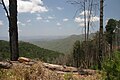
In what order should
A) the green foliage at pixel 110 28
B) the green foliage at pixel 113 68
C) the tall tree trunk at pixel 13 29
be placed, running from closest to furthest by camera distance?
1. the green foliage at pixel 113 68
2. the tall tree trunk at pixel 13 29
3. the green foliage at pixel 110 28

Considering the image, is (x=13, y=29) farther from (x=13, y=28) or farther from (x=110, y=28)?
(x=110, y=28)

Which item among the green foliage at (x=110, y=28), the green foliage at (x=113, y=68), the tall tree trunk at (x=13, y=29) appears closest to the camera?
the green foliage at (x=113, y=68)

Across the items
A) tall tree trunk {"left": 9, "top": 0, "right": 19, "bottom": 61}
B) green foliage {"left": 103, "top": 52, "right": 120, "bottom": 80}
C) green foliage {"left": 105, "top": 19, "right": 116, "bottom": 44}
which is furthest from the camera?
green foliage {"left": 105, "top": 19, "right": 116, "bottom": 44}

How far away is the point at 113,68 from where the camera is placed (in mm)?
4566

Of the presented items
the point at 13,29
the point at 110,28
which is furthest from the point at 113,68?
the point at 110,28

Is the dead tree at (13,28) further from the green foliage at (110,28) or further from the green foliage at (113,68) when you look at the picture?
the green foliage at (110,28)

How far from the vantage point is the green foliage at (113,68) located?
4.46 m

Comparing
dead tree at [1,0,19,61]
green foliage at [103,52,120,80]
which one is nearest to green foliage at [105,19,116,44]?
dead tree at [1,0,19,61]

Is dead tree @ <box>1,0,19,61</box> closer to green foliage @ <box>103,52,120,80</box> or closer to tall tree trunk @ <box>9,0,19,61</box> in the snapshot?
tall tree trunk @ <box>9,0,19,61</box>

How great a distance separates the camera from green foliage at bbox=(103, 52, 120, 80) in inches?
176

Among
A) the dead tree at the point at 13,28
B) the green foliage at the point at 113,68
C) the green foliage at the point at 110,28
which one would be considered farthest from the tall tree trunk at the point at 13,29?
the green foliage at the point at 110,28

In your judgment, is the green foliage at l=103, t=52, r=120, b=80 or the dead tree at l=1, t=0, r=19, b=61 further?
the dead tree at l=1, t=0, r=19, b=61

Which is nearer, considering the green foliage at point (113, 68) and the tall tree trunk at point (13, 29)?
the green foliage at point (113, 68)

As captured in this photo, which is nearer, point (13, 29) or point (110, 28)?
point (13, 29)
